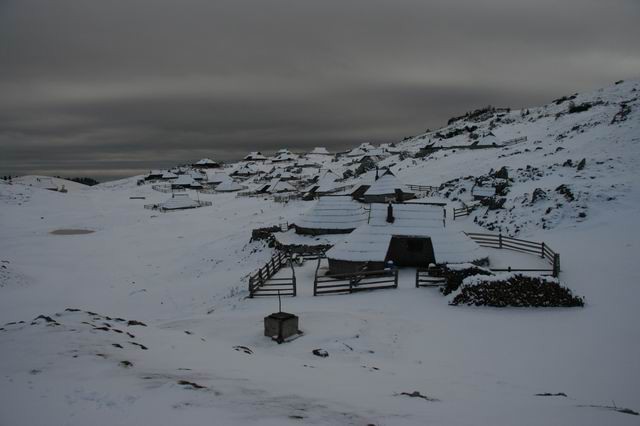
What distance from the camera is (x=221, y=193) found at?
8838cm

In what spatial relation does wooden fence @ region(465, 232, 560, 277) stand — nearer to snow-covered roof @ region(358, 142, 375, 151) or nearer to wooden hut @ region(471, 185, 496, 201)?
wooden hut @ region(471, 185, 496, 201)

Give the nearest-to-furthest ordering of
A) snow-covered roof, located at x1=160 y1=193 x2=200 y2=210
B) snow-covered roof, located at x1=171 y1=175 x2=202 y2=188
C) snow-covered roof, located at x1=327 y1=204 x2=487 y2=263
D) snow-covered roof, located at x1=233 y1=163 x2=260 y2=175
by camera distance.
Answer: snow-covered roof, located at x1=327 y1=204 x2=487 y2=263 → snow-covered roof, located at x1=160 y1=193 x2=200 y2=210 → snow-covered roof, located at x1=171 y1=175 x2=202 y2=188 → snow-covered roof, located at x1=233 y1=163 x2=260 y2=175

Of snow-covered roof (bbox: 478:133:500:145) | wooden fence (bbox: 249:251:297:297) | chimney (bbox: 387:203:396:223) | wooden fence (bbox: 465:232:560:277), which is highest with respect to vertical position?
snow-covered roof (bbox: 478:133:500:145)

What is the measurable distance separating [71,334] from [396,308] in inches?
461

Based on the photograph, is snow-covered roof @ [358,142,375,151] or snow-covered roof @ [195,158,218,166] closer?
snow-covered roof @ [358,142,375,151]

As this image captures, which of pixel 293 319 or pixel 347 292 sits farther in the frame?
pixel 347 292

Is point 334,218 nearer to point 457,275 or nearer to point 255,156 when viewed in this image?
point 457,275

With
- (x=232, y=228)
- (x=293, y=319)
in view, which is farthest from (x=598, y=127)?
(x=293, y=319)

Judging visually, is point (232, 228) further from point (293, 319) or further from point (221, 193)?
point (221, 193)

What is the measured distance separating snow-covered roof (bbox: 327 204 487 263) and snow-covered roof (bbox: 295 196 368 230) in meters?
8.50

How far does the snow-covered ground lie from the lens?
631 centimetres

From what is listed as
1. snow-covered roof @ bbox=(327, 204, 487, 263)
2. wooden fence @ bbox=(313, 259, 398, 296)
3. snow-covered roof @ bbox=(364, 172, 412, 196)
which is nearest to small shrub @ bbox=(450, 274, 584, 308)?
wooden fence @ bbox=(313, 259, 398, 296)

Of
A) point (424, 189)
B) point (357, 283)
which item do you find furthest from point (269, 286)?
point (424, 189)

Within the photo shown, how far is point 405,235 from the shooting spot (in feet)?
74.4
